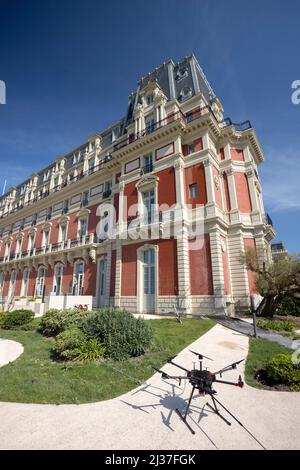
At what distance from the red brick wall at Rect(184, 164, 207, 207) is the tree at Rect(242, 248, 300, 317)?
530 cm

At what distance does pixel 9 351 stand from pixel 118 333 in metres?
3.93

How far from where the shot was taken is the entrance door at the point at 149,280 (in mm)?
16133

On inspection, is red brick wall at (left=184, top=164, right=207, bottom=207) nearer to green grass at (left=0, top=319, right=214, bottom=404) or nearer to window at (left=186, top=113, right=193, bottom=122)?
window at (left=186, top=113, right=193, bottom=122)

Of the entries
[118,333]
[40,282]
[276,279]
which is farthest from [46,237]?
[276,279]

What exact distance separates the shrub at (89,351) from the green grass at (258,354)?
3.88 m

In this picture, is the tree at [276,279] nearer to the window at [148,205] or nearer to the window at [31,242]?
the window at [148,205]

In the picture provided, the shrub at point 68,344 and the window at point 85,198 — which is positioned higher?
the window at point 85,198

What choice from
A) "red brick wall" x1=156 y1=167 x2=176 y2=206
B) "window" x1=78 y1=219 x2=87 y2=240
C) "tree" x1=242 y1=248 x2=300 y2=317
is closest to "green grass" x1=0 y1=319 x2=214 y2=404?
"tree" x1=242 y1=248 x2=300 y2=317

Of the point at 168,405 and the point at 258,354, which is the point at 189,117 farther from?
the point at 168,405

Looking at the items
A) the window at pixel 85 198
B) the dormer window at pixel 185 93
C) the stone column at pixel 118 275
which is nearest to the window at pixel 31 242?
the window at pixel 85 198

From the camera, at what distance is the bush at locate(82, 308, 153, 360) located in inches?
263

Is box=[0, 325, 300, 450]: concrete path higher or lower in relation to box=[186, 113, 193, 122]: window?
lower

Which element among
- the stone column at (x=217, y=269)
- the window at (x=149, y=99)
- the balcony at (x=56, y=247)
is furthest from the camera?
the balcony at (x=56, y=247)

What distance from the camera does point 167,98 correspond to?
21000 millimetres
